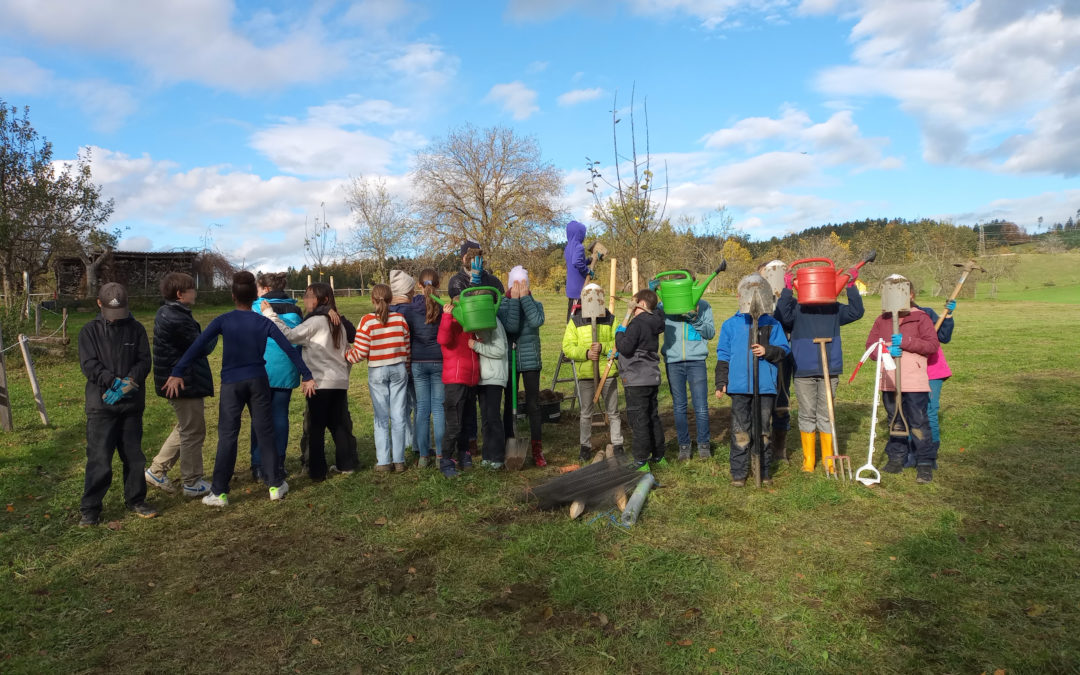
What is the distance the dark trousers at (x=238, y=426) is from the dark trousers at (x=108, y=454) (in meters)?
0.62

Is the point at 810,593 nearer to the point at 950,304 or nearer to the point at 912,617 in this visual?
the point at 912,617

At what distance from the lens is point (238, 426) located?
5965 millimetres

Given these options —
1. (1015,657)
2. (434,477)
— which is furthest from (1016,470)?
(434,477)

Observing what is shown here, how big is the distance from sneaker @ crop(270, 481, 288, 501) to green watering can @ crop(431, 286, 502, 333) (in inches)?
91.2

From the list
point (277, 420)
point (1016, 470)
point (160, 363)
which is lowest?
point (1016, 470)

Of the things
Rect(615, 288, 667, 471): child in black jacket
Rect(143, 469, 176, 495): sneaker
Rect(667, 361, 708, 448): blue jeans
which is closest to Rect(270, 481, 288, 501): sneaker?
Rect(143, 469, 176, 495): sneaker

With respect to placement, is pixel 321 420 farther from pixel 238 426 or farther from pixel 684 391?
pixel 684 391

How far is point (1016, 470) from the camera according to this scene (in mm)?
6594

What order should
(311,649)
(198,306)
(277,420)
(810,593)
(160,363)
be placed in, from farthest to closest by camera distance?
1. (198,306)
2. (277,420)
3. (160,363)
4. (810,593)
5. (311,649)

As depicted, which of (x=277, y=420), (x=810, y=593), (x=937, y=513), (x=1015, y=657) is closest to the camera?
(x=1015, y=657)

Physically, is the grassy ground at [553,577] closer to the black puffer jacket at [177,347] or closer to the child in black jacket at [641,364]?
the child in black jacket at [641,364]

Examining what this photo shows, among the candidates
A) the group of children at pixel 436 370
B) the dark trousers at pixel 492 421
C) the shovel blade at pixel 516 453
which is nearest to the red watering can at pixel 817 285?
the group of children at pixel 436 370

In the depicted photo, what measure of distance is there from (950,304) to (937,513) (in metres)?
2.19

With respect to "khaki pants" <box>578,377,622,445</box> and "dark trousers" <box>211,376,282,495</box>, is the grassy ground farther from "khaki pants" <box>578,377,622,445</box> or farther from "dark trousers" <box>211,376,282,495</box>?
"khaki pants" <box>578,377,622,445</box>
